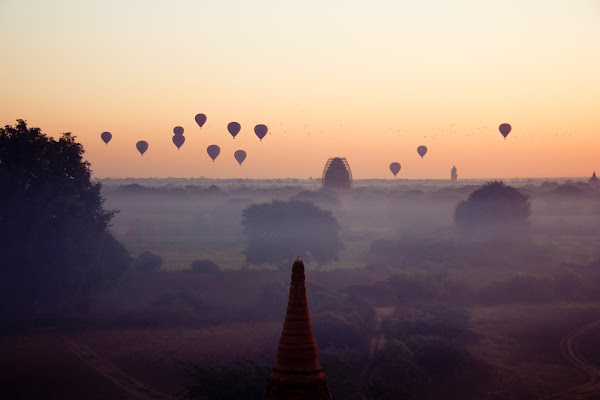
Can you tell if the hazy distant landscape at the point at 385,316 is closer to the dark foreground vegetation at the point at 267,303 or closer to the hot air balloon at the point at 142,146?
the dark foreground vegetation at the point at 267,303

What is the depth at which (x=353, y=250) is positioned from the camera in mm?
94688

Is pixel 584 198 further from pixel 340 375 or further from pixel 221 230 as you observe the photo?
pixel 340 375

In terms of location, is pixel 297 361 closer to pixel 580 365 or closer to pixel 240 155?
pixel 580 365

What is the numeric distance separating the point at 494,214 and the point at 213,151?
52.8m

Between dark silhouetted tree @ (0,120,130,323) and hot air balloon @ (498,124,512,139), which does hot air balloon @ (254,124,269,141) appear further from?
dark silhouetted tree @ (0,120,130,323)

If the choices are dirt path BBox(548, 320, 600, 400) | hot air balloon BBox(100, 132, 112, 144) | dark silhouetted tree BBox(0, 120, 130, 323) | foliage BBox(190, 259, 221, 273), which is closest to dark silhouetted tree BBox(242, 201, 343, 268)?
foliage BBox(190, 259, 221, 273)

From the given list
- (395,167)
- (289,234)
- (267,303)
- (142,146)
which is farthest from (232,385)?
(395,167)

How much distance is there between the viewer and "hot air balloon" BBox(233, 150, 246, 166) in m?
145

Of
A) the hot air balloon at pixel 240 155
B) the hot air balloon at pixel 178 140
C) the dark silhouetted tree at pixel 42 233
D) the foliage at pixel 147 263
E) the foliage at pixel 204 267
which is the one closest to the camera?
the dark silhouetted tree at pixel 42 233

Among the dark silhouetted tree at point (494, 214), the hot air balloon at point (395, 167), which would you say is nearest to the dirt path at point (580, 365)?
the dark silhouetted tree at point (494, 214)

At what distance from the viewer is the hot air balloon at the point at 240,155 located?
144637mm

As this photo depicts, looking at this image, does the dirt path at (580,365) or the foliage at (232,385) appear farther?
the dirt path at (580,365)

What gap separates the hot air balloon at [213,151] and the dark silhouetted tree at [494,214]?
46.1 m

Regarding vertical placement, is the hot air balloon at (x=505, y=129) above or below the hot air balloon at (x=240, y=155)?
above
